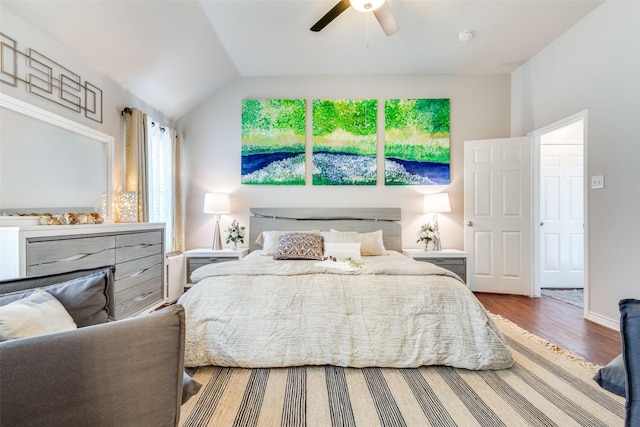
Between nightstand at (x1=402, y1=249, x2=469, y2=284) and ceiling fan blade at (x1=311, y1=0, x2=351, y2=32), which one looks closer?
ceiling fan blade at (x1=311, y1=0, x2=351, y2=32)

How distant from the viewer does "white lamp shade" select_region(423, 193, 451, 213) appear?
149 inches

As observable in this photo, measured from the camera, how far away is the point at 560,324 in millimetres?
2746

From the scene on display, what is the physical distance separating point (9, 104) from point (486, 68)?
498cm

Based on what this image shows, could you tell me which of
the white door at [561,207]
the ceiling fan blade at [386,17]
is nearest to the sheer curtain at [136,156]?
the ceiling fan blade at [386,17]

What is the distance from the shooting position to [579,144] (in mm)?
4234

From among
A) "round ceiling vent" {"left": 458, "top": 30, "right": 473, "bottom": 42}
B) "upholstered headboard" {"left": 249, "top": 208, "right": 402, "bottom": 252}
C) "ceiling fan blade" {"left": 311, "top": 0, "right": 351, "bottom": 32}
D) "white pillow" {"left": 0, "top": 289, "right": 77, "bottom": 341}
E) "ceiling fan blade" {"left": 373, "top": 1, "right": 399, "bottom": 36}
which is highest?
"round ceiling vent" {"left": 458, "top": 30, "right": 473, "bottom": 42}

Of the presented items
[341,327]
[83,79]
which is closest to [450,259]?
[341,327]

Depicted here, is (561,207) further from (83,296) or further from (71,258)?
(71,258)

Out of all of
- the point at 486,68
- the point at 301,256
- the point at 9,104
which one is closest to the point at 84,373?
the point at 9,104

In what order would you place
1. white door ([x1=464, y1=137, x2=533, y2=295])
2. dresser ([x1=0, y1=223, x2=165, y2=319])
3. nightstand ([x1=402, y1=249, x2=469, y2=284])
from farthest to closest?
1. white door ([x1=464, y1=137, x2=533, y2=295])
2. nightstand ([x1=402, y1=249, x2=469, y2=284])
3. dresser ([x1=0, y1=223, x2=165, y2=319])

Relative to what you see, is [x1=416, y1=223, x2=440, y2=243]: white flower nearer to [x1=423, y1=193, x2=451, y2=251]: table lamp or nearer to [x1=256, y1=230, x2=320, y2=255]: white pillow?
[x1=423, y1=193, x2=451, y2=251]: table lamp

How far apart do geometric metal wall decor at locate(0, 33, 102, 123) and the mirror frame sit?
137mm

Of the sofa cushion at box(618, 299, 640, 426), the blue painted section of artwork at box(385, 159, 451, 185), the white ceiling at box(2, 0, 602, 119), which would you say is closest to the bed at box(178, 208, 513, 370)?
the sofa cushion at box(618, 299, 640, 426)

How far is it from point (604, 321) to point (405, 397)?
97.8 inches
